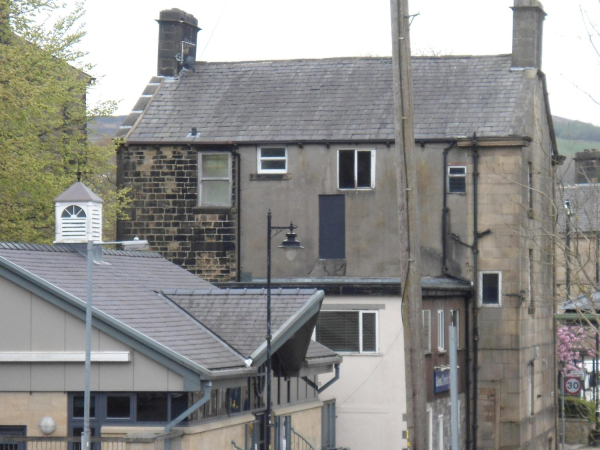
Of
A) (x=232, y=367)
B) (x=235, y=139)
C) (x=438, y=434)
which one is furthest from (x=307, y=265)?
(x=232, y=367)

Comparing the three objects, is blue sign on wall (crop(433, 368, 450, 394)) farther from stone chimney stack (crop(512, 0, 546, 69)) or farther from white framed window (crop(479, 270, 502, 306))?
stone chimney stack (crop(512, 0, 546, 69))

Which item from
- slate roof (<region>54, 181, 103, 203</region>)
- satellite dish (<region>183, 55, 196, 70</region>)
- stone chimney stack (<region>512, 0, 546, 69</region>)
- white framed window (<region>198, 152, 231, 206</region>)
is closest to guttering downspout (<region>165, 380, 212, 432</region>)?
slate roof (<region>54, 181, 103, 203</region>)

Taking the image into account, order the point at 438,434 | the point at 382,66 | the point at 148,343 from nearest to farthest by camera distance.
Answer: the point at 148,343, the point at 438,434, the point at 382,66

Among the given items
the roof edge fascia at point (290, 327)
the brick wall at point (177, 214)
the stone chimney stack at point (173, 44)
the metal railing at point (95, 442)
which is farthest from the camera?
the stone chimney stack at point (173, 44)

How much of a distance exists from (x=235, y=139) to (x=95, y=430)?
18.6 meters

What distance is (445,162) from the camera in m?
35.2

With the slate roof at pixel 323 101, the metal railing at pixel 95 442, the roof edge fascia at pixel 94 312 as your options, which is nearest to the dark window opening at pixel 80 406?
the metal railing at pixel 95 442

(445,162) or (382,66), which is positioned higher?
(382,66)

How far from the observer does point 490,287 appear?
35500mm

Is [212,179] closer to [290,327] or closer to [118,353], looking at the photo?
[290,327]

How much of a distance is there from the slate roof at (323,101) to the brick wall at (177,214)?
69cm

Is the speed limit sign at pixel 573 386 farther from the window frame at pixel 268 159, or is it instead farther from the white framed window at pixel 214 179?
the white framed window at pixel 214 179

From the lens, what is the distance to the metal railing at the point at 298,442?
Result: 23141mm

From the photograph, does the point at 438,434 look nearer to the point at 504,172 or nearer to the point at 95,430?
the point at 504,172
